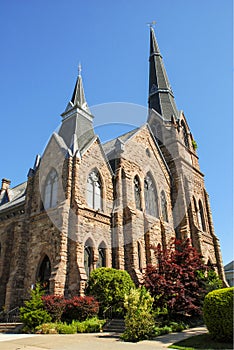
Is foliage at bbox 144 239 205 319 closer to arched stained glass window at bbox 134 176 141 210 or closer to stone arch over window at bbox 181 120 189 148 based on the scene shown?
arched stained glass window at bbox 134 176 141 210

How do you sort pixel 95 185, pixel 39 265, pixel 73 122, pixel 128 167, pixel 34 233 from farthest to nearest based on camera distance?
pixel 73 122
pixel 128 167
pixel 95 185
pixel 34 233
pixel 39 265

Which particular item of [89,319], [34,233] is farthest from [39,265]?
[89,319]

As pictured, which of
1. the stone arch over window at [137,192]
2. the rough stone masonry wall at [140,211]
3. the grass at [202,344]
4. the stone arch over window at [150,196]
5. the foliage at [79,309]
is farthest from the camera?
the stone arch over window at [150,196]

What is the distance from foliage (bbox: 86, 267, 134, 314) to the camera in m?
15.9

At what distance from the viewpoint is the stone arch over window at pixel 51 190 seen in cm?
1994

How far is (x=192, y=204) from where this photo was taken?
26.7m

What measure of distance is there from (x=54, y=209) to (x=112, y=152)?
25.6ft

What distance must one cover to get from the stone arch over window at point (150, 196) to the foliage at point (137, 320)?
12526 mm

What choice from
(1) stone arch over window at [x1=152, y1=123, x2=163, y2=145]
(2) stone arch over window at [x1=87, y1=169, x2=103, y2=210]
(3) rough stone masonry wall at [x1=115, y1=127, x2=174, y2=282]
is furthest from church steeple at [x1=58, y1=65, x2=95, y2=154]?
(1) stone arch over window at [x1=152, y1=123, x2=163, y2=145]

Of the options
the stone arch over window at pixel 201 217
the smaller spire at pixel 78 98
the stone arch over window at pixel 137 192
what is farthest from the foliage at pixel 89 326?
the smaller spire at pixel 78 98

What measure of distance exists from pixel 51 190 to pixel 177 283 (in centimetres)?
1075

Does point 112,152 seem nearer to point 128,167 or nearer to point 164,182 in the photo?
point 128,167

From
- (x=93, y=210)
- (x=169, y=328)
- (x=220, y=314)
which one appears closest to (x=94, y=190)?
(x=93, y=210)

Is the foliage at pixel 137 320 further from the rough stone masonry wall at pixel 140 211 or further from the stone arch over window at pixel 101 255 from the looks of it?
the stone arch over window at pixel 101 255
